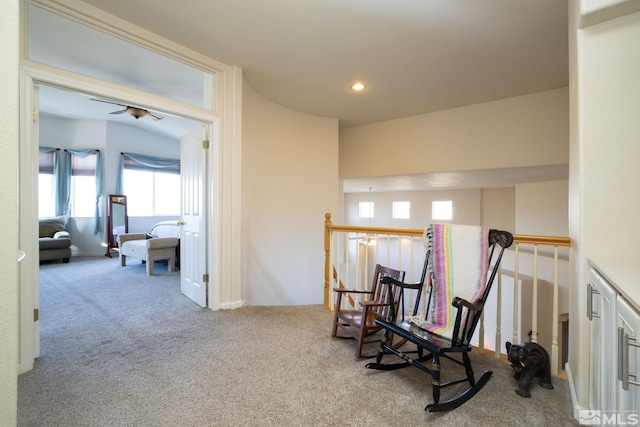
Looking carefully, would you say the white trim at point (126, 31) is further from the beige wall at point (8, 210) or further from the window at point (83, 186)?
the window at point (83, 186)

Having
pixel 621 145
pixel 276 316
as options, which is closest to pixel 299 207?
pixel 276 316

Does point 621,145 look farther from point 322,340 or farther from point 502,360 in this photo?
point 322,340

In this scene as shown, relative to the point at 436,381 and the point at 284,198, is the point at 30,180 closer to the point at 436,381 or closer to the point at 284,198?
the point at 284,198

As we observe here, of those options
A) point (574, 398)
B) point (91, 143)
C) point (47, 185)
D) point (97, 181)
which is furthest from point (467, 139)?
point (47, 185)

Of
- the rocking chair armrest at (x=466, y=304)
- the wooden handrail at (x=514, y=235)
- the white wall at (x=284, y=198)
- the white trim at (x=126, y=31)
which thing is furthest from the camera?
the white wall at (x=284, y=198)

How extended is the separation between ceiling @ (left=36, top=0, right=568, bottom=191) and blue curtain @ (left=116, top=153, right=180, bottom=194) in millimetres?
4147

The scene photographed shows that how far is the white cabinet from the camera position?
0.89 meters

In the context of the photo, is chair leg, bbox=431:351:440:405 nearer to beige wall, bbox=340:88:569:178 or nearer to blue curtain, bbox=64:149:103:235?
beige wall, bbox=340:88:569:178

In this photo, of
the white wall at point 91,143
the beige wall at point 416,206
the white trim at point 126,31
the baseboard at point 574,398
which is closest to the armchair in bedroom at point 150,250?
the white wall at point 91,143

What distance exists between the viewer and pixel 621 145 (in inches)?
55.6

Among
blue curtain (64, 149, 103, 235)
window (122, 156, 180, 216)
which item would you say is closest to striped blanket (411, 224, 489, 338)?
blue curtain (64, 149, 103, 235)

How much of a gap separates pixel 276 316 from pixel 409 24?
9.44ft

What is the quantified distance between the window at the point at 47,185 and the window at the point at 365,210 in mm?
8052

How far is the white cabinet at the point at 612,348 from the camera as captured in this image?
0.89 m
